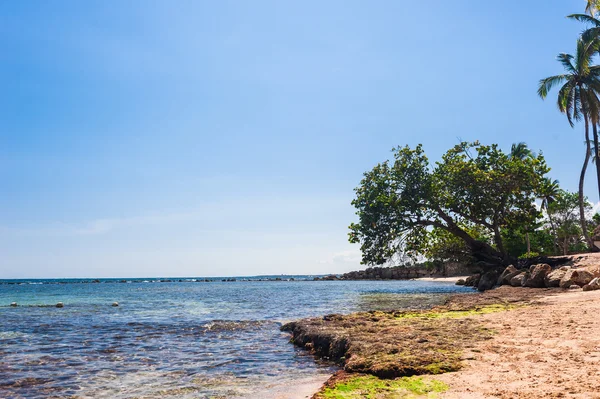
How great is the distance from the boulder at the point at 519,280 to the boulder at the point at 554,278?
7.41ft

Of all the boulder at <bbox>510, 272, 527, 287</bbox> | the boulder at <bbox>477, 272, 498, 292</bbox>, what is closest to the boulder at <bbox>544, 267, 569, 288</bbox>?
the boulder at <bbox>510, 272, 527, 287</bbox>

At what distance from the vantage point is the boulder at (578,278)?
21109 mm

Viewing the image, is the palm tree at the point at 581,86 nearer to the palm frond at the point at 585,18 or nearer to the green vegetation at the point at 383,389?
the palm frond at the point at 585,18

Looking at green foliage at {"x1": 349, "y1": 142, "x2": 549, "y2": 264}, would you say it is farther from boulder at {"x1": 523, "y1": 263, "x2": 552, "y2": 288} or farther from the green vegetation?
the green vegetation

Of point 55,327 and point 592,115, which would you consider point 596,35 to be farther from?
point 55,327

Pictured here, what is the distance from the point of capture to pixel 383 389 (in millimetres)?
6754

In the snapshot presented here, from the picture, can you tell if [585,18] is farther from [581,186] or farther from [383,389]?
[383,389]

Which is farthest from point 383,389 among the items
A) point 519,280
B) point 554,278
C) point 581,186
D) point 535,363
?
point 581,186

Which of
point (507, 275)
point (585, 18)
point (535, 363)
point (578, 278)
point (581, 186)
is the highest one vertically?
point (585, 18)

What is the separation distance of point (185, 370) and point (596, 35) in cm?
3640

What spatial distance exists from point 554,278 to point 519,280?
13.6 ft

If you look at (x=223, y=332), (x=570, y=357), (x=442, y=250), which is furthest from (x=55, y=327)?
(x=442, y=250)

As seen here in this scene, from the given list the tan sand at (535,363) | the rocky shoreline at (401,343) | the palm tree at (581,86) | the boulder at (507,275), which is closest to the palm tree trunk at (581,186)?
the palm tree at (581,86)

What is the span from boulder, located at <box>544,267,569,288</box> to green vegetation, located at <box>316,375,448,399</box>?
→ 20.5 m
